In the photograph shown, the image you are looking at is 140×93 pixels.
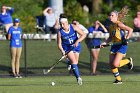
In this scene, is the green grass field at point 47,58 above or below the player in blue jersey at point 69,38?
below

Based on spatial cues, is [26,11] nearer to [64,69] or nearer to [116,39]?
[64,69]

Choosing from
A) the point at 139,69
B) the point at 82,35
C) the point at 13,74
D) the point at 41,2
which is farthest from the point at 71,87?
the point at 41,2

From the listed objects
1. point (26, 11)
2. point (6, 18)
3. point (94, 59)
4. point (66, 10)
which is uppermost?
point (6, 18)

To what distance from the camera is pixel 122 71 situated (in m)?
23.2

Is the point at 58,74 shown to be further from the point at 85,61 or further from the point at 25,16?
the point at 25,16

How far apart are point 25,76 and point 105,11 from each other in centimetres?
1649

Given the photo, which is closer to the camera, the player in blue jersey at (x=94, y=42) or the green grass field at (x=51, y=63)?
the green grass field at (x=51, y=63)

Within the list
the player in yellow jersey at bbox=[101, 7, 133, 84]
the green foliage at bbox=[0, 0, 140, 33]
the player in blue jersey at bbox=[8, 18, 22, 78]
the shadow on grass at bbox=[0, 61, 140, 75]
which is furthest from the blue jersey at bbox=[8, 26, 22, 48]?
the green foliage at bbox=[0, 0, 140, 33]

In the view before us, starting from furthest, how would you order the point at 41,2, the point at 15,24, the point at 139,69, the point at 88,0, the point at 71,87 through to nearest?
the point at 88,0 → the point at 41,2 → the point at 139,69 → the point at 15,24 → the point at 71,87

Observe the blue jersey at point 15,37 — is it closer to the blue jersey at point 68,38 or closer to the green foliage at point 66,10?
the blue jersey at point 68,38

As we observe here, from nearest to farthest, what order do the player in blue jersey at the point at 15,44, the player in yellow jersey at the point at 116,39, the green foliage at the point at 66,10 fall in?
the player in yellow jersey at the point at 116,39 < the player in blue jersey at the point at 15,44 < the green foliage at the point at 66,10

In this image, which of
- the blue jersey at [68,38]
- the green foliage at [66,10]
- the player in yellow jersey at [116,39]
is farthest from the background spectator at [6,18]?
the player in yellow jersey at [116,39]

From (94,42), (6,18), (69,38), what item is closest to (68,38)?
(69,38)

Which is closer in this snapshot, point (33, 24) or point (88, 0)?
point (33, 24)
